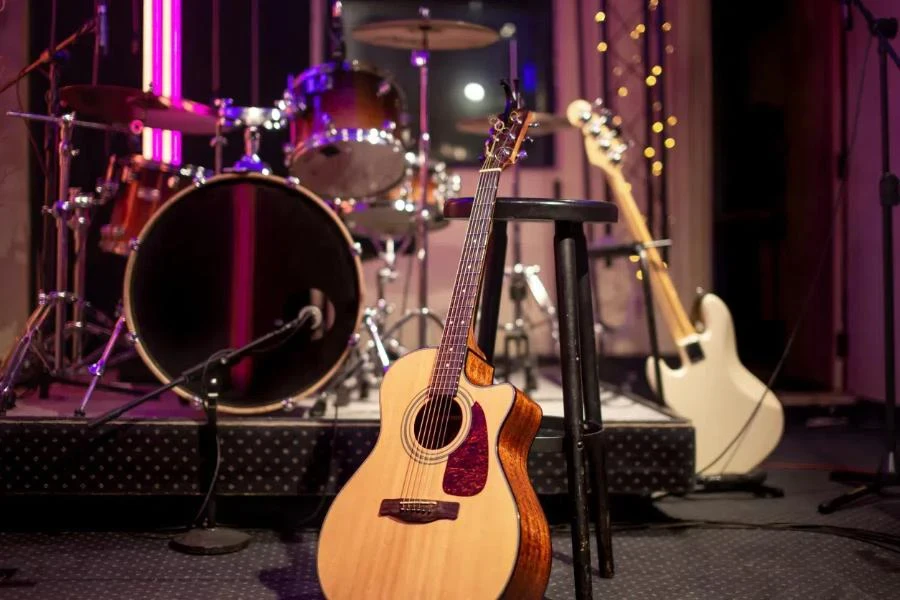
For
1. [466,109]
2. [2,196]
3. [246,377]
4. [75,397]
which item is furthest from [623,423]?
[466,109]

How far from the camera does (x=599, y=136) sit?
3.27 metres

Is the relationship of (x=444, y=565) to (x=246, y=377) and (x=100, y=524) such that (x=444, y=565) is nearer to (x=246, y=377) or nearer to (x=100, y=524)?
(x=246, y=377)

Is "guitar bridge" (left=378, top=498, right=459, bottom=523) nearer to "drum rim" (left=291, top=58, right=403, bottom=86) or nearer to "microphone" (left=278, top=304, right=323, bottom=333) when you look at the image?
"microphone" (left=278, top=304, right=323, bottom=333)

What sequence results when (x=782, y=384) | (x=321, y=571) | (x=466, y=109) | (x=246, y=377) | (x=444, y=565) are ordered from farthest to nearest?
(x=466, y=109)
(x=782, y=384)
(x=246, y=377)
(x=321, y=571)
(x=444, y=565)

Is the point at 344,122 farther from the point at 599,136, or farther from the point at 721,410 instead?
the point at 721,410

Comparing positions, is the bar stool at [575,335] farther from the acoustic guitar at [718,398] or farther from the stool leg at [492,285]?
the acoustic guitar at [718,398]

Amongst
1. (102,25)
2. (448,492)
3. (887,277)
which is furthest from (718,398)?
(102,25)

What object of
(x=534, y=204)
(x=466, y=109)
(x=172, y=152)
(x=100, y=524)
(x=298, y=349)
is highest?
(x=466, y=109)

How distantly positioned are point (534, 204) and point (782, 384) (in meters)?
3.88

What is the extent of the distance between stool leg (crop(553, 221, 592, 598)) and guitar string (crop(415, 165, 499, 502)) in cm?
17

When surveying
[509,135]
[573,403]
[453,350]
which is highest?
[509,135]

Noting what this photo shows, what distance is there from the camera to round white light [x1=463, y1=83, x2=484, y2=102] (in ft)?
19.4

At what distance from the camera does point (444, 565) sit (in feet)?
5.10

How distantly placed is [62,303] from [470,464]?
5.68 feet
